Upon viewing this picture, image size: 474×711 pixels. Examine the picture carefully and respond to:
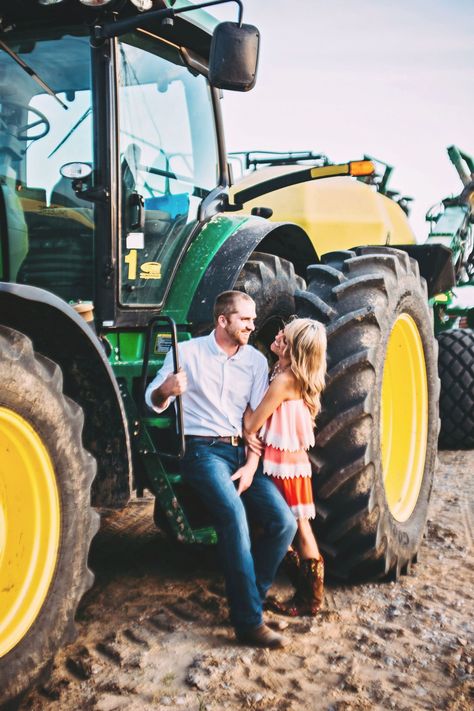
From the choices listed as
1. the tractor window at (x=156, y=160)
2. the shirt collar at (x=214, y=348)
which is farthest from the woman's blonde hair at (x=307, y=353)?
the tractor window at (x=156, y=160)

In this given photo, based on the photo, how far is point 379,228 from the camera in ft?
23.5

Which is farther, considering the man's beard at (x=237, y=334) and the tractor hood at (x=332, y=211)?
the tractor hood at (x=332, y=211)

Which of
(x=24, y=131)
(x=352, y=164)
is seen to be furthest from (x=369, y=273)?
(x=24, y=131)

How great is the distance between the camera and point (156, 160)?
12.2 feet

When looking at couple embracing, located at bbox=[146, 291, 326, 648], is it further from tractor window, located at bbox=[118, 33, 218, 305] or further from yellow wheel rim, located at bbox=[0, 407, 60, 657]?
yellow wheel rim, located at bbox=[0, 407, 60, 657]

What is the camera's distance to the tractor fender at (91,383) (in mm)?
2947

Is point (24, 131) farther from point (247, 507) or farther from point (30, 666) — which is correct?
point (30, 666)

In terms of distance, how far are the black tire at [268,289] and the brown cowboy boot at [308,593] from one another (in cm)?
108

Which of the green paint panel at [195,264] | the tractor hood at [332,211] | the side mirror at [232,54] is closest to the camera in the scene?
the side mirror at [232,54]

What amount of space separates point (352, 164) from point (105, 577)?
8.08ft

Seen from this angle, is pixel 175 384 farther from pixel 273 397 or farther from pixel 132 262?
pixel 132 262

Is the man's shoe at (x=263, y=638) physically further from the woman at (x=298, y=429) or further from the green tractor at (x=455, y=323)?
the green tractor at (x=455, y=323)

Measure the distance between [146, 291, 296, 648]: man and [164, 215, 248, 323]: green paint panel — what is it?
291 millimetres

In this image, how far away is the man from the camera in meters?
3.27
